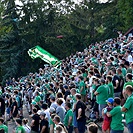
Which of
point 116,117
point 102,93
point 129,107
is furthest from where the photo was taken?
point 102,93

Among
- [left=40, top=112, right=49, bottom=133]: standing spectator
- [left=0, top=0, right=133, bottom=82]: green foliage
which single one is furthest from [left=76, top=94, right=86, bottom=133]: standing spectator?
[left=0, top=0, right=133, bottom=82]: green foliage

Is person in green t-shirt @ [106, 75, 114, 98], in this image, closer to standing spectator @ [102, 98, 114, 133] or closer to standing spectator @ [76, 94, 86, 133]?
standing spectator @ [76, 94, 86, 133]

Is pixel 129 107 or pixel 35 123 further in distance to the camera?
pixel 35 123

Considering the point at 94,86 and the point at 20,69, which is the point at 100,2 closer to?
the point at 20,69

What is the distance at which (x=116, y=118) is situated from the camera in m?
9.17

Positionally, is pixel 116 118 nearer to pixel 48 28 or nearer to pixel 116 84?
pixel 116 84

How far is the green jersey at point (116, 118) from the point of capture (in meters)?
9.07

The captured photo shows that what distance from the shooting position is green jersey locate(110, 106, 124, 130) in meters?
9.07

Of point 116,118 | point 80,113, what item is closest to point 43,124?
point 80,113

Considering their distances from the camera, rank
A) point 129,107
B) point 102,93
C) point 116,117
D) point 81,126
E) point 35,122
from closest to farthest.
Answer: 1. point 129,107
2. point 116,117
3. point 81,126
4. point 35,122
5. point 102,93

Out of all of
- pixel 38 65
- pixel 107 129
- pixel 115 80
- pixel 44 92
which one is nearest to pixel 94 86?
pixel 115 80

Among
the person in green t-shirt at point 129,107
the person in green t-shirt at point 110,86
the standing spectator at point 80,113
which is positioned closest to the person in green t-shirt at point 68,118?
the standing spectator at point 80,113

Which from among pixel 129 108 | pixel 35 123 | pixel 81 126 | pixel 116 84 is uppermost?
pixel 116 84

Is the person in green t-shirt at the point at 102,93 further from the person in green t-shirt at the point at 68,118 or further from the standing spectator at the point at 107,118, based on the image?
the standing spectator at the point at 107,118
